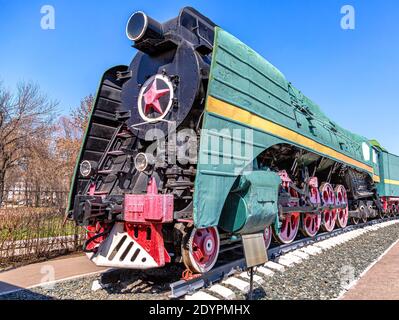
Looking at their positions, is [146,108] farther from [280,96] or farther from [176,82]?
[280,96]

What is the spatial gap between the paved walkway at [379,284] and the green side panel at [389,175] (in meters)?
9.39

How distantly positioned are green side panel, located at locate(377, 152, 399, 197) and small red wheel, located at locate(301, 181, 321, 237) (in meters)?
7.70

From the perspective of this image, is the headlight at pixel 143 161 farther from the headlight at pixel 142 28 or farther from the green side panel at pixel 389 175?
the green side panel at pixel 389 175

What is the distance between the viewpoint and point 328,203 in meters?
8.52

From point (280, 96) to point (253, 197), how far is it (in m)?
2.43

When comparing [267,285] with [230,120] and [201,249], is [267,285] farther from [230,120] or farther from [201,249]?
[230,120]

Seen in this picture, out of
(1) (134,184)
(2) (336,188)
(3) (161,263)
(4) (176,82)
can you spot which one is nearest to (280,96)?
(4) (176,82)

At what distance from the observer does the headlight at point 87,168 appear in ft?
16.0

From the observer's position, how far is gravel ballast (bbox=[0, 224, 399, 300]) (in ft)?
13.1

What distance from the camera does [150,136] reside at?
4613mm

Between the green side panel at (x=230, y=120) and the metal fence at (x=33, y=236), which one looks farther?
the metal fence at (x=33, y=236)

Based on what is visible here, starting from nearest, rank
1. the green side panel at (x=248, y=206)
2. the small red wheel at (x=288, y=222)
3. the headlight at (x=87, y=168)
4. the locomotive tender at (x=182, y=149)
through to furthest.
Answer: the locomotive tender at (x=182, y=149), the green side panel at (x=248, y=206), the headlight at (x=87, y=168), the small red wheel at (x=288, y=222)

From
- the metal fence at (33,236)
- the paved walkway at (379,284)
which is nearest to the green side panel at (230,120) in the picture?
the paved walkway at (379,284)

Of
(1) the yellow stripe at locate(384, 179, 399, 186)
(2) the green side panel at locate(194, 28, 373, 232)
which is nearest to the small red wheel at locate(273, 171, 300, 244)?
(2) the green side panel at locate(194, 28, 373, 232)
